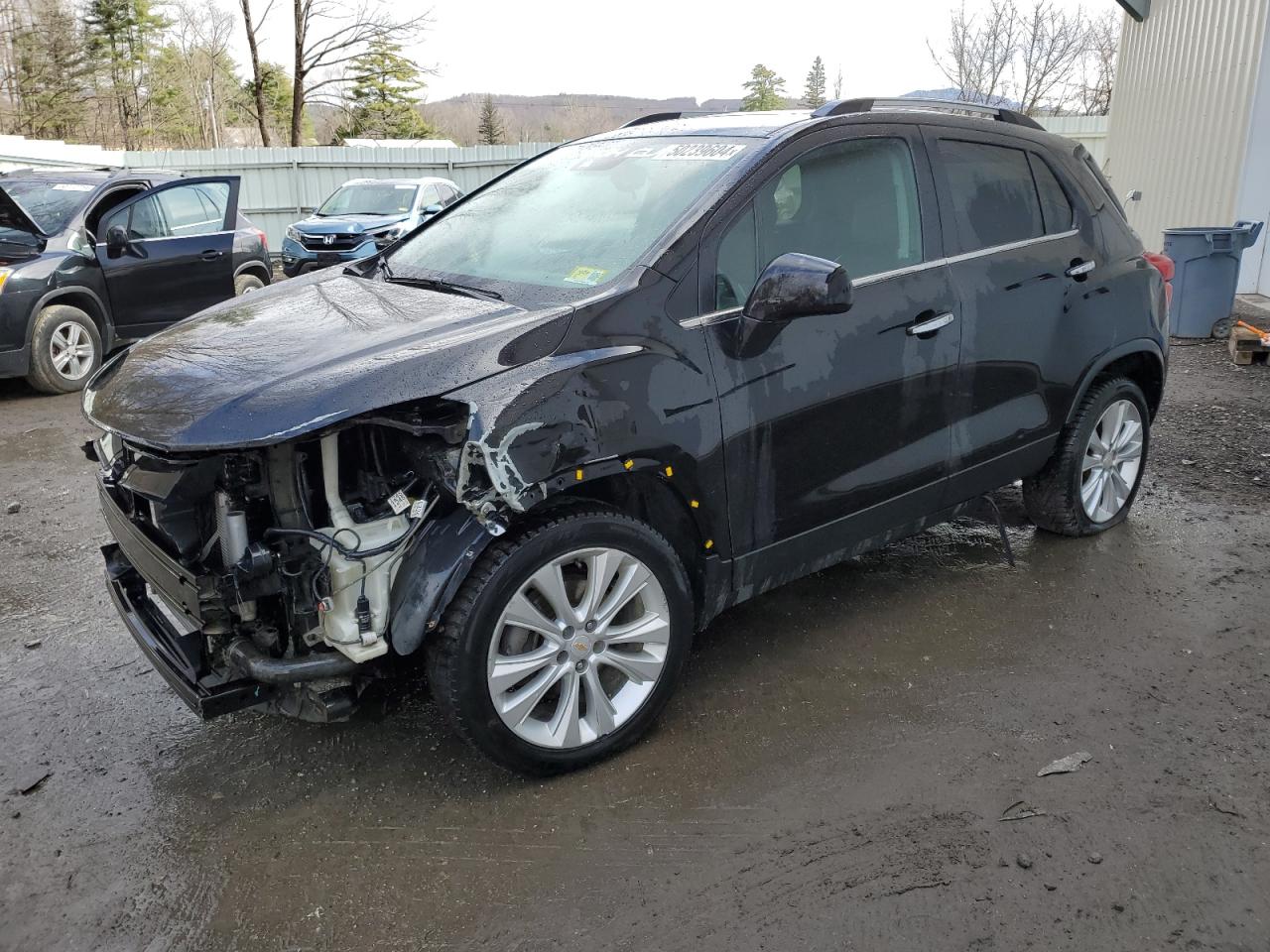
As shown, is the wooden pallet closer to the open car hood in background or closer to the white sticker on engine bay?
the white sticker on engine bay

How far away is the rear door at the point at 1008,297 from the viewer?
374 cm

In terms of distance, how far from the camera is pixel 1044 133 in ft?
14.0

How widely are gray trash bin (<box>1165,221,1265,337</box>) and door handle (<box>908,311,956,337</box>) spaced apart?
7200 millimetres

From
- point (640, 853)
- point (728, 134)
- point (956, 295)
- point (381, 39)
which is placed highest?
point (381, 39)

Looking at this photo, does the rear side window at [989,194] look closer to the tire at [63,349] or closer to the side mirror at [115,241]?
the tire at [63,349]

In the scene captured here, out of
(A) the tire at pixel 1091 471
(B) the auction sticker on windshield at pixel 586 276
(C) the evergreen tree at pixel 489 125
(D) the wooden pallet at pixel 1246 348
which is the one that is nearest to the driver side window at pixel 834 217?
(B) the auction sticker on windshield at pixel 586 276

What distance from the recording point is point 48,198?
8.55m

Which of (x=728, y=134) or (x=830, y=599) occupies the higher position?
(x=728, y=134)

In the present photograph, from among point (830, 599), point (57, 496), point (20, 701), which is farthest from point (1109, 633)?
point (57, 496)

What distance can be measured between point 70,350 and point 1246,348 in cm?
988

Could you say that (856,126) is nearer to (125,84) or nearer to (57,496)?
(57,496)

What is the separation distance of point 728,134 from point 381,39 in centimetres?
3158

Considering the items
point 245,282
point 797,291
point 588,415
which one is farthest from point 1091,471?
point 245,282

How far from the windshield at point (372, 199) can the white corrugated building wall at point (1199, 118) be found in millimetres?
10571
